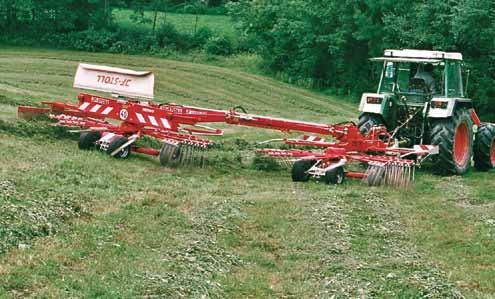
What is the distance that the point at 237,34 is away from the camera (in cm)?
3969

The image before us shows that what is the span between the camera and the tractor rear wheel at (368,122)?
14953 mm

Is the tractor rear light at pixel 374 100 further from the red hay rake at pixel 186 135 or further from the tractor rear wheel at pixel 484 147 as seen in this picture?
the tractor rear wheel at pixel 484 147

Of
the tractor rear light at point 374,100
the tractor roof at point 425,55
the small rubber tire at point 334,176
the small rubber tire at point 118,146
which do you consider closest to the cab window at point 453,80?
the tractor roof at point 425,55

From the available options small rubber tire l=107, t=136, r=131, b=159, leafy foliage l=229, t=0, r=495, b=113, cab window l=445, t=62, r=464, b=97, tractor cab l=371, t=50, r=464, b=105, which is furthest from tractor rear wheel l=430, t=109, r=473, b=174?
leafy foliage l=229, t=0, r=495, b=113

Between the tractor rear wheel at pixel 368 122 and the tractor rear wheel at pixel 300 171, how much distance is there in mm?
1972

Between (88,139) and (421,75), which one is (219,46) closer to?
(421,75)

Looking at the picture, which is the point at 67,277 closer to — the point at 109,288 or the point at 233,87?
the point at 109,288

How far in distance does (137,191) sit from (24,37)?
27.3 metres

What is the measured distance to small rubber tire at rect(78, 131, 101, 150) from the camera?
43.4 feet

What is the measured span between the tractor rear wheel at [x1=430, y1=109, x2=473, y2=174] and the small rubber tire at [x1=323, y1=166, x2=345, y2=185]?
2.11 m

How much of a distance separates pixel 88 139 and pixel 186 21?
1244 inches

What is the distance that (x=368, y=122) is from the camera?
15.0 meters

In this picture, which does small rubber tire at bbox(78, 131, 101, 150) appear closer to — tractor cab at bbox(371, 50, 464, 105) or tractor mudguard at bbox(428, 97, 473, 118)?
tractor cab at bbox(371, 50, 464, 105)

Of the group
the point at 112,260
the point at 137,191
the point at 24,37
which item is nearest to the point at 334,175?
the point at 137,191
